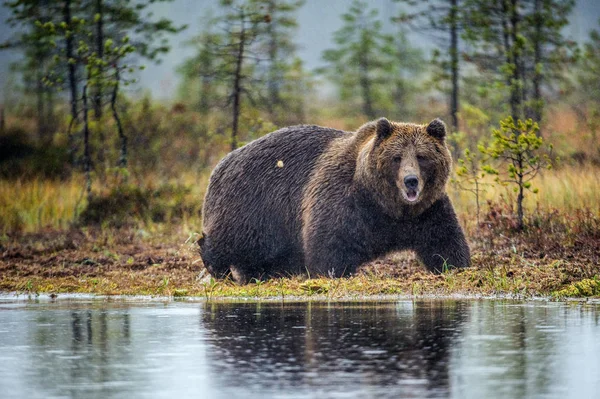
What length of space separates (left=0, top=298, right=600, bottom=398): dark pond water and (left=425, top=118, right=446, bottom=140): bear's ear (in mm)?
2030

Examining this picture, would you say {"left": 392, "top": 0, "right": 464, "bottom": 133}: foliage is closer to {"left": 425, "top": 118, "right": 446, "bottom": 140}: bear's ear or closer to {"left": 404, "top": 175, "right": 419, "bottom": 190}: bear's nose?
{"left": 425, "top": 118, "right": 446, "bottom": 140}: bear's ear

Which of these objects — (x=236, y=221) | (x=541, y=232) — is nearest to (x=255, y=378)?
(x=236, y=221)

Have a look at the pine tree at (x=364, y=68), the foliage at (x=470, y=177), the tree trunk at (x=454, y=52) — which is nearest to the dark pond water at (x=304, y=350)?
the foliage at (x=470, y=177)

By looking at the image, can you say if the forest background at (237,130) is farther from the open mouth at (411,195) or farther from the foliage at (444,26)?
the open mouth at (411,195)

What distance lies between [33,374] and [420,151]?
18.1 ft

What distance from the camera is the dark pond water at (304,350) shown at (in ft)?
19.3

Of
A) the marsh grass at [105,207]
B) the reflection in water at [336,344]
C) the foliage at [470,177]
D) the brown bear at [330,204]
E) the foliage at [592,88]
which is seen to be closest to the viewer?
the reflection in water at [336,344]

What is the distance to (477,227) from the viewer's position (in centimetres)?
1408

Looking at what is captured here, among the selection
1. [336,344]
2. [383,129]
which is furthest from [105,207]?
[336,344]

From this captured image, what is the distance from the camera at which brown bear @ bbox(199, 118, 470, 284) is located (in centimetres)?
1104

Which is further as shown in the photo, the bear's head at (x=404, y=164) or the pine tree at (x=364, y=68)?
the pine tree at (x=364, y=68)

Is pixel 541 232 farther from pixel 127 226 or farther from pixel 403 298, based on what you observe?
pixel 127 226

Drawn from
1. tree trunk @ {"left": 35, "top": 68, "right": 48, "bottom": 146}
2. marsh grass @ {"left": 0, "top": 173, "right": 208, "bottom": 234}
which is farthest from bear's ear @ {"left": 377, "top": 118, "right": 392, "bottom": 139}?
tree trunk @ {"left": 35, "top": 68, "right": 48, "bottom": 146}

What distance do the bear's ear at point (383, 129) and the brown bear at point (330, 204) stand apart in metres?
0.01
